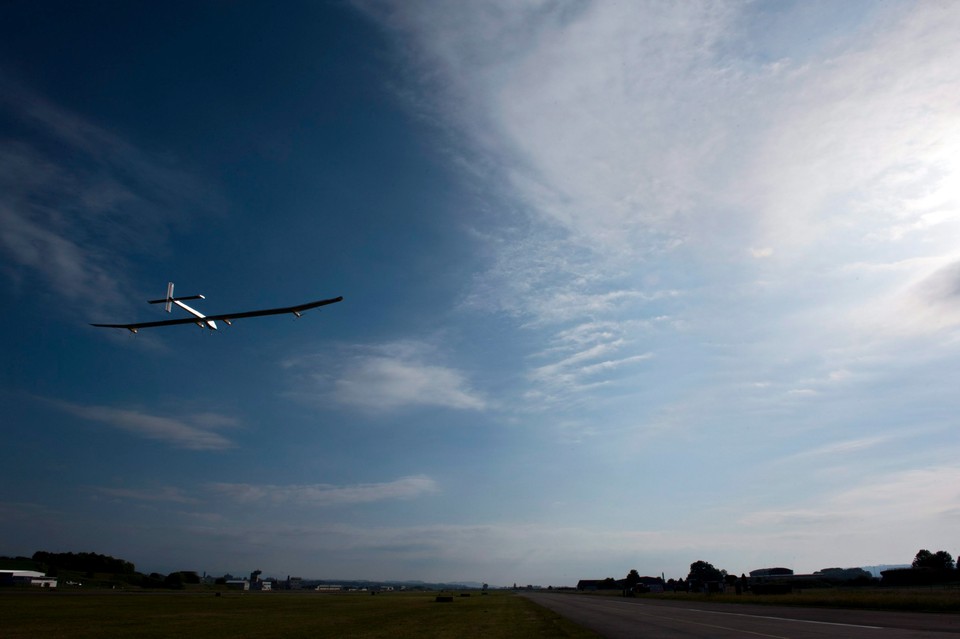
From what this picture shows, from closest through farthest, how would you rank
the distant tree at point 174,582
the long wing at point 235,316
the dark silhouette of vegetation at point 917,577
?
the long wing at point 235,316, the dark silhouette of vegetation at point 917,577, the distant tree at point 174,582

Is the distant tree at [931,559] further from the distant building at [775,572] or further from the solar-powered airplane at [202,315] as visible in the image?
the solar-powered airplane at [202,315]

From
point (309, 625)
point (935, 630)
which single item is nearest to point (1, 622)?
point (309, 625)

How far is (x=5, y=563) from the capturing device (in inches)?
5876

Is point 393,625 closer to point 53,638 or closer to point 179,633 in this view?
point 179,633

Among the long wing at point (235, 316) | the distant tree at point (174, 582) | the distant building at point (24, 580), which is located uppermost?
the long wing at point (235, 316)

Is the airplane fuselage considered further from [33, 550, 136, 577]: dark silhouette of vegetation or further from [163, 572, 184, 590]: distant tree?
[33, 550, 136, 577]: dark silhouette of vegetation

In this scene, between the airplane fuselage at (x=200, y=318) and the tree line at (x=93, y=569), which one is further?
the tree line at (x=93, y=569)

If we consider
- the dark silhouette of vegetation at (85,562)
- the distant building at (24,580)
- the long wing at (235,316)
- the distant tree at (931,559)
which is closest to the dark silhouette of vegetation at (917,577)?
the distant tree at (931,559)

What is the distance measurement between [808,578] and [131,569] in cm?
21046

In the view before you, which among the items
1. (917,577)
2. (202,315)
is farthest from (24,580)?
(917,577)

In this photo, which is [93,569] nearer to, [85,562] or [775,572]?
[85,562]

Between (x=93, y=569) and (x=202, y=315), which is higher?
(x=202, y=315)

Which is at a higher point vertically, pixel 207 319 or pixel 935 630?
pixel 207 319

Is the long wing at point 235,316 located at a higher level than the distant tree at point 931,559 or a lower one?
higher
